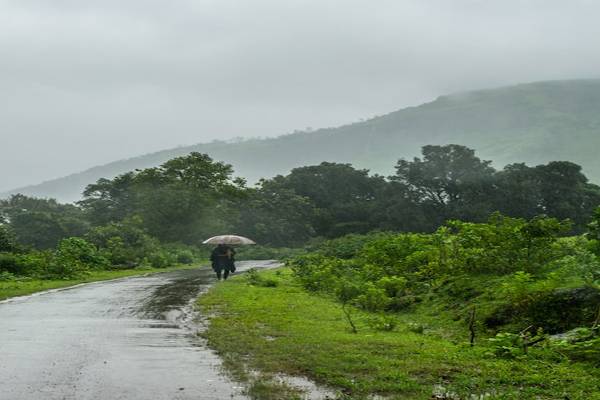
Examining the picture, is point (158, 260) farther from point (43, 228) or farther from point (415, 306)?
point (415, 306)

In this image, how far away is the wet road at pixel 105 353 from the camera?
24.8ft

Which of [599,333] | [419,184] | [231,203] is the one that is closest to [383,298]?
[599,333]

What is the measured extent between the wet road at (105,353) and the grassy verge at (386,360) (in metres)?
0.65

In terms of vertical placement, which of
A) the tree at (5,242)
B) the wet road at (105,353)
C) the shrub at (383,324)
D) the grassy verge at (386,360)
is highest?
the tree at (5,242)

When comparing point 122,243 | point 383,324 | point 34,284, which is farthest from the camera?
point 122,243

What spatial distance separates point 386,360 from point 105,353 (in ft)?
15.2

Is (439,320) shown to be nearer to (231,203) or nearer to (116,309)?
(116,309)

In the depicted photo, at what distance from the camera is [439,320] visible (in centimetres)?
1391

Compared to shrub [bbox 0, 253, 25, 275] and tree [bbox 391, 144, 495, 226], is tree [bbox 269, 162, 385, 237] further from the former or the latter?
shrub [bbox 0, 253, 25, 275]

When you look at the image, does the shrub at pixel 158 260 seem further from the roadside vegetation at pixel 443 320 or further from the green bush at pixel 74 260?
the roadside vegetation at pixel 443 320

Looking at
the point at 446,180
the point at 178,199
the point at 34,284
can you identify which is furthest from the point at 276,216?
the point at 34,284

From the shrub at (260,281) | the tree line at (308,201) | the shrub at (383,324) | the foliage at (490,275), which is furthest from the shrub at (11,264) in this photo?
the tree line at (308,201)

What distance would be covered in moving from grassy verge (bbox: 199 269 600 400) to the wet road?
65 centimetres

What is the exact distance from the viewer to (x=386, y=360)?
9125mm
